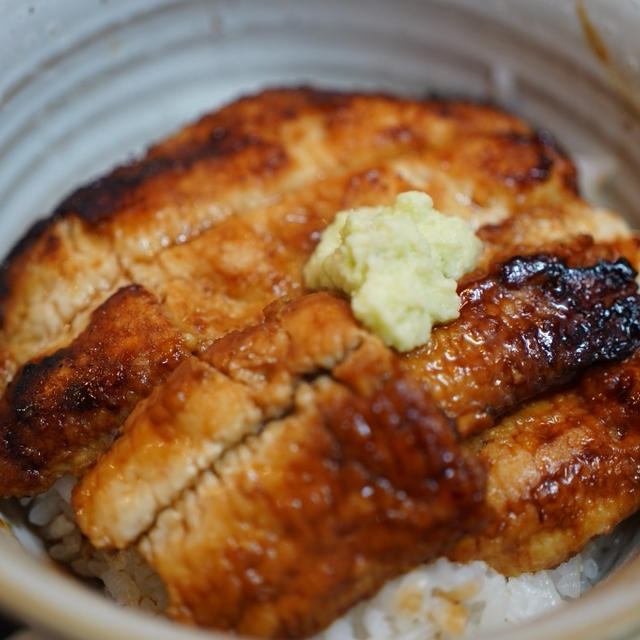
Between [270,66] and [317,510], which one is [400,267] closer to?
[317,510]

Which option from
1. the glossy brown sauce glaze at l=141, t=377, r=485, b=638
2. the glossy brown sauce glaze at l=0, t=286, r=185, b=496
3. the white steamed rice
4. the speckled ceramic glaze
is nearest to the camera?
the glossy brown sauce glaze at l=141, t=377, r=485, b=638

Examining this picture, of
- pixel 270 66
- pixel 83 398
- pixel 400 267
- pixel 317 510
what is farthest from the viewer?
pixel 270 66

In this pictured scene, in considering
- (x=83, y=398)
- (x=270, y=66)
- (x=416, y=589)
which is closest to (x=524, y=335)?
(x=416, y=589)

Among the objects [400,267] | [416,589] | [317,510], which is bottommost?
[416,589]

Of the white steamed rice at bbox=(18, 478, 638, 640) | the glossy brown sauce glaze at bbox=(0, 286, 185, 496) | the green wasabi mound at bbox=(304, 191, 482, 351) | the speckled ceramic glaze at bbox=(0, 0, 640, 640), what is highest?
the speckled ceramic glaze at bbox=(0, 0, 640, 640)

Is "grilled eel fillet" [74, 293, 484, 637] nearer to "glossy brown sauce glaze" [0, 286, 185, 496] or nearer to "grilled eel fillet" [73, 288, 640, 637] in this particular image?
"grilled eel fillet" [73, 288, 640, 637]

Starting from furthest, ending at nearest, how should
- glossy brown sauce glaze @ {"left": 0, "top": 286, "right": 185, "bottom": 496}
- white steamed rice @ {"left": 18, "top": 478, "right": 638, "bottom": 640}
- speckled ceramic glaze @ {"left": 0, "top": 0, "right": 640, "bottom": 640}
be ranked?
speckled ceramic glaze @ {"left": 0, "top": 0, "right": 640, "bottom": 640} < glossy brown sauce glaze @ {"left": 0, "top": 286, "right": 185, "bottom": 496} < white steamed rice @ {"left": 18, "top": 478, "right": 638, "bottom": 640}

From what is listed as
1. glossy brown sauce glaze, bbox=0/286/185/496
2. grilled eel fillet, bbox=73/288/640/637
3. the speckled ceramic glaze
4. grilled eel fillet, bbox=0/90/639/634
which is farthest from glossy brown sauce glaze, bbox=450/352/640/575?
the speckled ceramic glaze

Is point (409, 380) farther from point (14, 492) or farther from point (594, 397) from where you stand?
point (14, 492)
